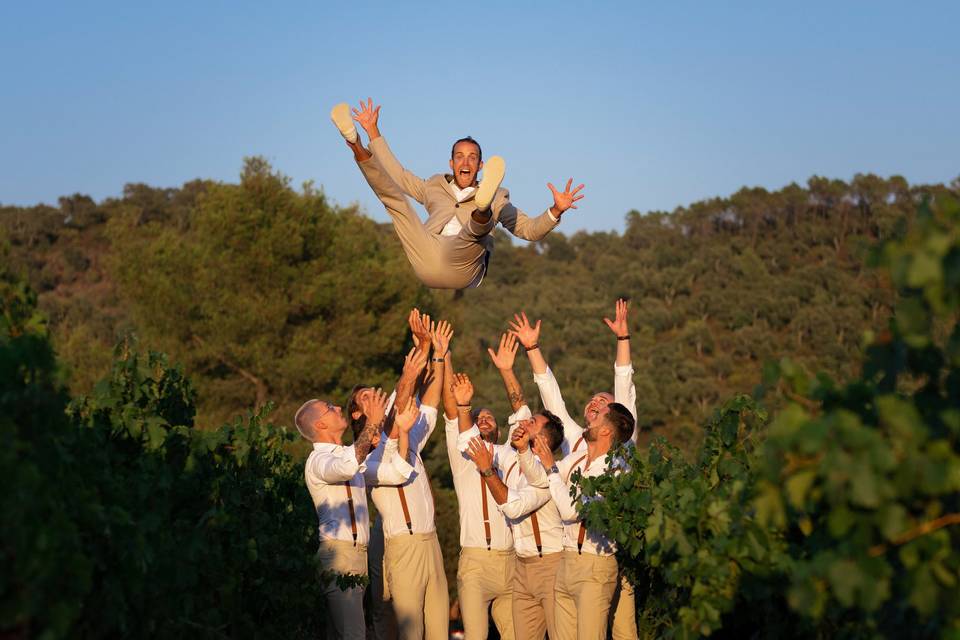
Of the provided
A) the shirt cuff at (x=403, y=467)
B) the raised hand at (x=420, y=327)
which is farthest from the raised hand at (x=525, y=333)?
the shirt cuff at (x=403, y=467)

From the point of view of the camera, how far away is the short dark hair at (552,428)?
7531 mm

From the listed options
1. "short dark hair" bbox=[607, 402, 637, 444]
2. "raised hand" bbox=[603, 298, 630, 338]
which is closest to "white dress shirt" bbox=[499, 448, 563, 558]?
"short dark hair" bbox=[607, 402, 637, 444]

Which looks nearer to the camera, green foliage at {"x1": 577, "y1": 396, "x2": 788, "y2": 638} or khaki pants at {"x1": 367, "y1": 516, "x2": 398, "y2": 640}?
green foliage at {"x1": 577, "y1": 396, "x2": 788, "y2": 638}

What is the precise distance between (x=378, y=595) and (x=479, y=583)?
1130 mm

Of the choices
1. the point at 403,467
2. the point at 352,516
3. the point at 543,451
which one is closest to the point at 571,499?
the point at 543,451

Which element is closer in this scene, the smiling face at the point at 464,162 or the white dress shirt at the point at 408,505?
the white dress shirt at the point at 408,505

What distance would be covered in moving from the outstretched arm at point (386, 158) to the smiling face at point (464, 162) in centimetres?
30

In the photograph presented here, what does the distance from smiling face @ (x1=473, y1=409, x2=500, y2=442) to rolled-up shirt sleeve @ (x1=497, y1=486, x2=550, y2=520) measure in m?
0.83

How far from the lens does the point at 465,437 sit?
26.4 feet

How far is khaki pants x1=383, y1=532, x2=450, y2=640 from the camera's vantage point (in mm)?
7742

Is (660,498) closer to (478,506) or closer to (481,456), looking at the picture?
(481,456)

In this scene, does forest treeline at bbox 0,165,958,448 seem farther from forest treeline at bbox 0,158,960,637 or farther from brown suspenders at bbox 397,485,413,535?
brown suspenders at bbox 397,485,413,535

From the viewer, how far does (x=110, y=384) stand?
6.28 meters

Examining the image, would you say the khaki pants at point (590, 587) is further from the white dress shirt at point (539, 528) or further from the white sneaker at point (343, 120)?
the white sneaker at point (343, 120)
